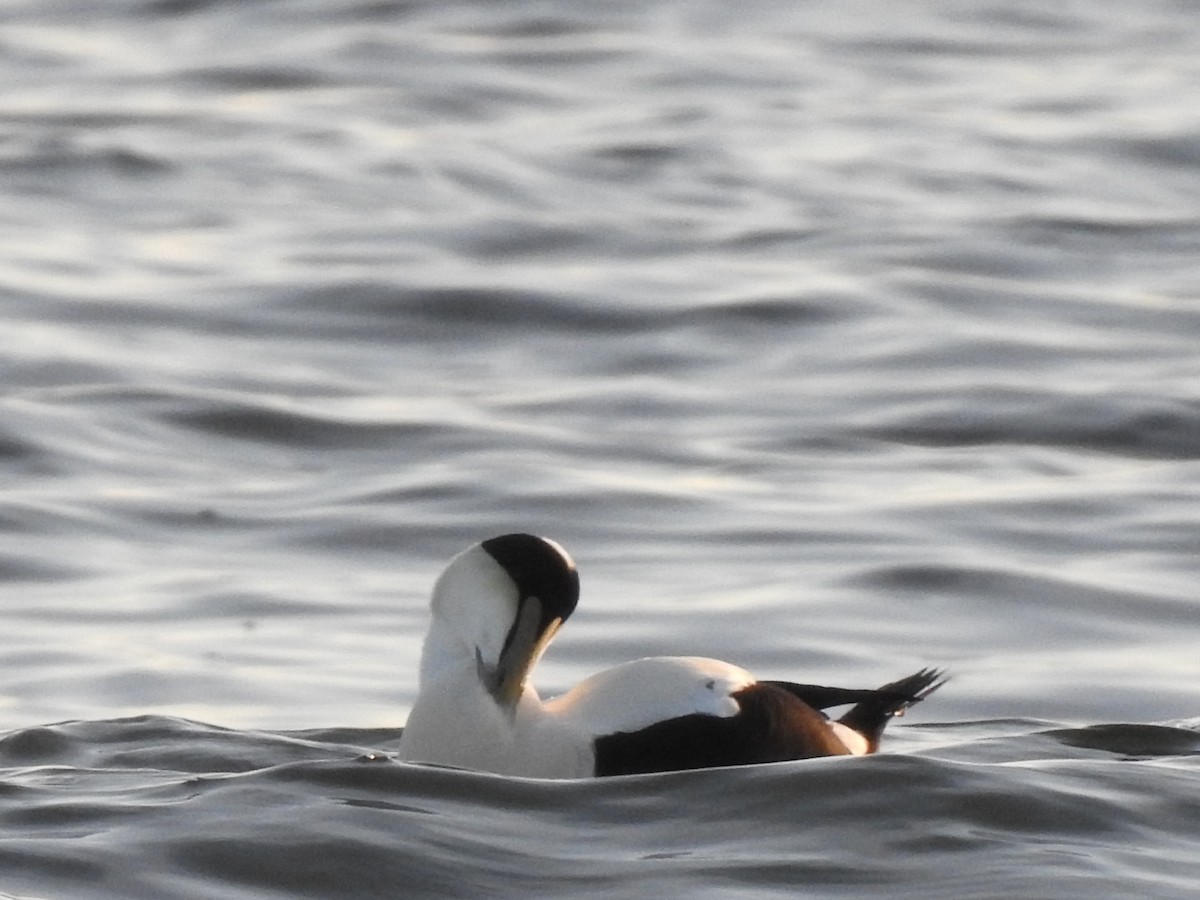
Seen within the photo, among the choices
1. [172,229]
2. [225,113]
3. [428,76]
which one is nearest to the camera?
[172,229]

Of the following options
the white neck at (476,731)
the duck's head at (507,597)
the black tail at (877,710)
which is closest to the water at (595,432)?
the white neck at (476,731)

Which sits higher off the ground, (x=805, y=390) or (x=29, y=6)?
(x=29, y=6)

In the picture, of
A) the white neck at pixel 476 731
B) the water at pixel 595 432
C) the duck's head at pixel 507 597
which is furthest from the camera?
the duck's head at pixel 507 597

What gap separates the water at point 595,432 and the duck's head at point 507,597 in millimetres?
429

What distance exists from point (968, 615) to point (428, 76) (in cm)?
1524

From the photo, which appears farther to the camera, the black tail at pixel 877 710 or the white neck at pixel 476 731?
the black tail at pixel 877 710

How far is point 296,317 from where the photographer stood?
14539 millimetres

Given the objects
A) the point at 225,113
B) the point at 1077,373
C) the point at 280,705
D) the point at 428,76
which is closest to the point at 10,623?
the point at 280,705

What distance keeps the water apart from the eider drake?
0.15 m

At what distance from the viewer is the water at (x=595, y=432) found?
5.48 metres

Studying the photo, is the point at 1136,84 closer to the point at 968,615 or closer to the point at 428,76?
the point at 428,76

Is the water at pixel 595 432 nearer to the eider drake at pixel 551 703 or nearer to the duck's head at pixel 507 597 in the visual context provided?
the eider drake at pixel 551 703

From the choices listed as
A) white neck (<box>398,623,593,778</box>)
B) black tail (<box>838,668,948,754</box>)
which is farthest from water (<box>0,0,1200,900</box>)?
black tail (<box>838,668,948,754</box>)

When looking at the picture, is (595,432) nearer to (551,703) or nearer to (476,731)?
(551,703)
